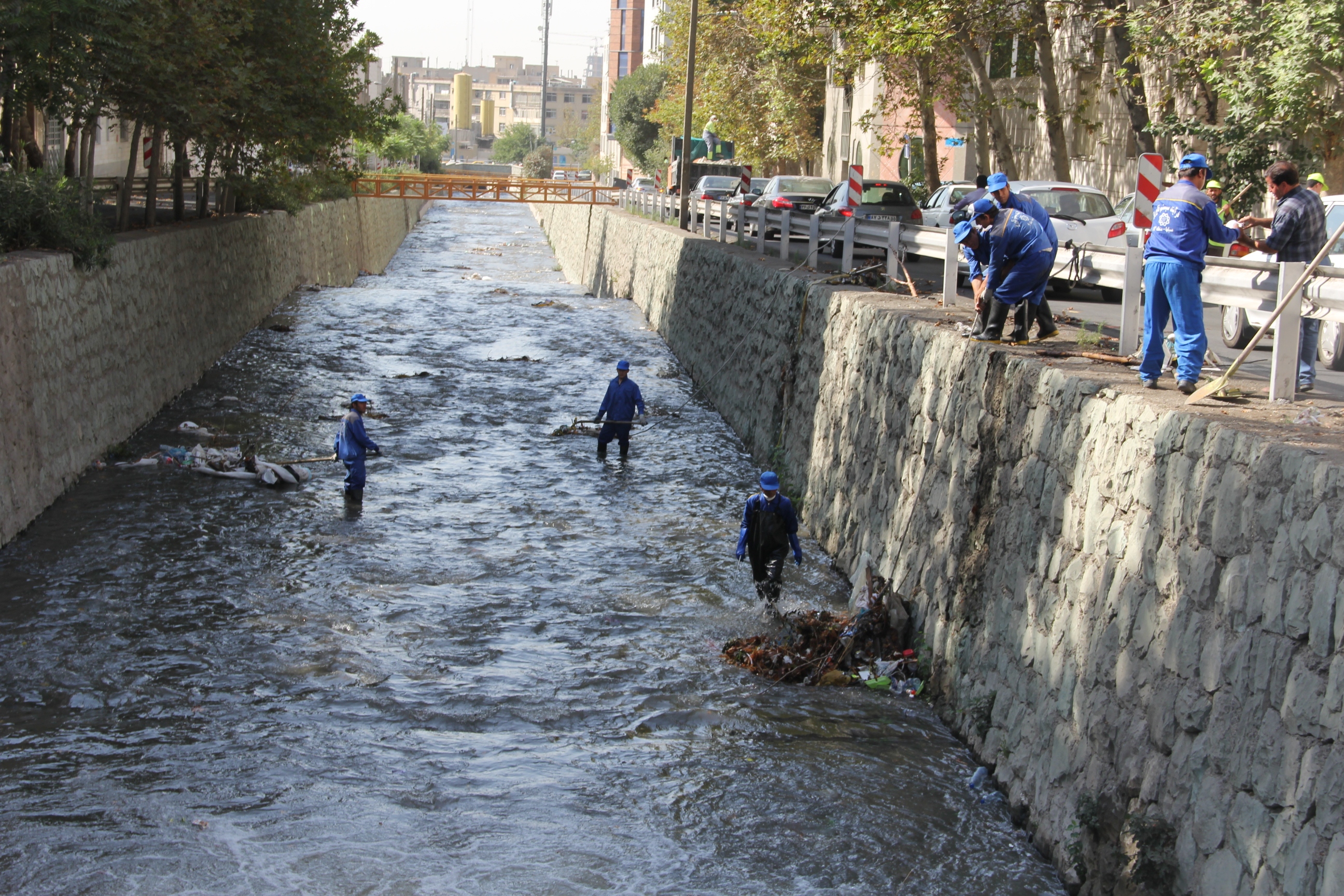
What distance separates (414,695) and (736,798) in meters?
2.64

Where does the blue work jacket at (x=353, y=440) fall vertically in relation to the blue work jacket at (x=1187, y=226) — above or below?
below

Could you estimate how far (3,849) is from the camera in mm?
6738

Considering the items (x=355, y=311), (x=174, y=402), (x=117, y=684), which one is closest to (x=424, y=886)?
(x=117, y=684)

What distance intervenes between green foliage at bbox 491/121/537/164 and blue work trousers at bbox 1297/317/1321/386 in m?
176

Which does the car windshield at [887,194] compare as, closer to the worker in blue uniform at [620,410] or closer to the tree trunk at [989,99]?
the tree trunk at [989,99]

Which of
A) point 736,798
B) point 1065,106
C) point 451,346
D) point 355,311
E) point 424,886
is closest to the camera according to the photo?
point 424,886

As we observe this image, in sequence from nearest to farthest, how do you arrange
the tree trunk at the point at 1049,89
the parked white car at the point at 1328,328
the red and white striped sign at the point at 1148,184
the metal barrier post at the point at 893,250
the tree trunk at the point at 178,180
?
the parked white car at the point at 1328,328 < the red and white striped sign at the point at 1148,184 < the metal barrier post at the point at 893,250 < the tree trunk at the point at 1049,89 < the tree trunk at the point at 178,180

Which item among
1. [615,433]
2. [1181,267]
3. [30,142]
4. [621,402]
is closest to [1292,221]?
[1181,267]

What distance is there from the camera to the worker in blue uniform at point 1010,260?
952cm

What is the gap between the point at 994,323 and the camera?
9766 mm

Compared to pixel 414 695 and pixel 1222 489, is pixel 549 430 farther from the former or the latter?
pixel 1222 489

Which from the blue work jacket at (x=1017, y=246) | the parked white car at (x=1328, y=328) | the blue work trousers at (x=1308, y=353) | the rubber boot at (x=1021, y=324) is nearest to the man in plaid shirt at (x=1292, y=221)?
the blue work trousers at (x=1308, y=353)

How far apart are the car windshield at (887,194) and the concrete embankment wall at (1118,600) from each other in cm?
1273

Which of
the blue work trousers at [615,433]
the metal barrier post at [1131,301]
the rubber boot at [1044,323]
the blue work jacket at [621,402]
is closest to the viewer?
the metal barrier post at [1131,301]
